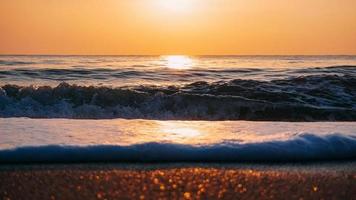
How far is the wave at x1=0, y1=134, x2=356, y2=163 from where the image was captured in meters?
2.74

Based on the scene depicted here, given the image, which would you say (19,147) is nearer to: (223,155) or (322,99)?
(223,155)

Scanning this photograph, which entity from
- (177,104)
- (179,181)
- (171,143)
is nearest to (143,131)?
(171,143)

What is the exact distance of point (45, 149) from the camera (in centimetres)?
281

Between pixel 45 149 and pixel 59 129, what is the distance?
0.70 meters

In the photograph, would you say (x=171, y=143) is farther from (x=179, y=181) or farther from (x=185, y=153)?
(x=179, y=181)

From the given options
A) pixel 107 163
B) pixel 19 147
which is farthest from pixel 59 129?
pixel 107 163

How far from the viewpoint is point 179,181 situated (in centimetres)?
224

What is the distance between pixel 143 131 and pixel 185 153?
735mm

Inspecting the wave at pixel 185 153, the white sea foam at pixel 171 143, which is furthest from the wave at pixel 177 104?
the wave at pixel 185 153

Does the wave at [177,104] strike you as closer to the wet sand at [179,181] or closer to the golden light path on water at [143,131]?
the golden light path on water at [143,131]

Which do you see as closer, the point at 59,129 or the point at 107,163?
the point at 107,163

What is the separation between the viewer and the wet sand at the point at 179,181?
6.68 feet

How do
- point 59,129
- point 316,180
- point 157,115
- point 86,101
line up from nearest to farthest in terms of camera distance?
point 316,180
point 59,129
point 157,115
point 86,101

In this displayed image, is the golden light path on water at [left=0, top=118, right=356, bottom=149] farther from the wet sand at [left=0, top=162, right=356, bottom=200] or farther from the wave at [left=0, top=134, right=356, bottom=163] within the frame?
the wet sand at [left=0, top=162, right=356, bottom=200]
